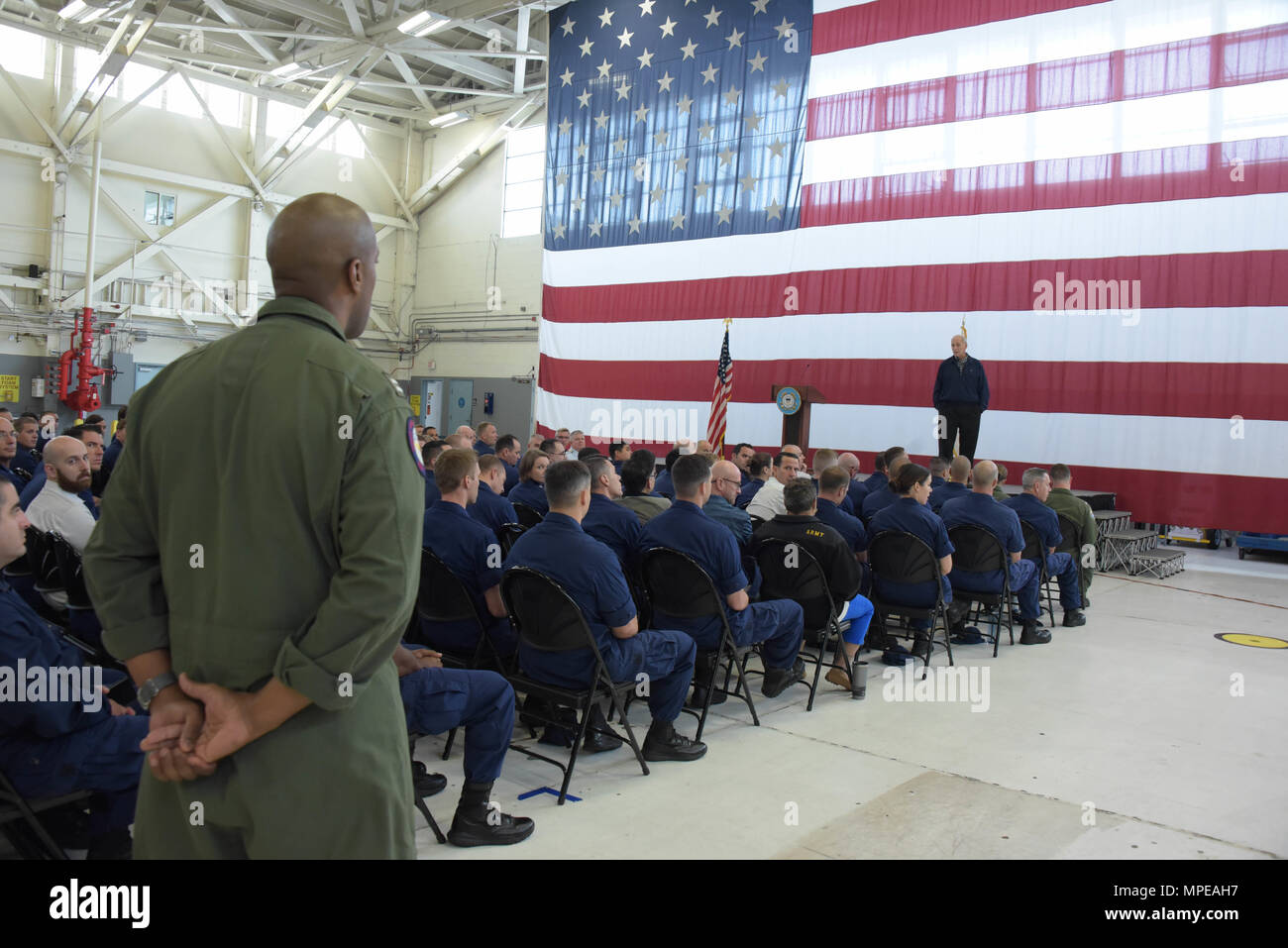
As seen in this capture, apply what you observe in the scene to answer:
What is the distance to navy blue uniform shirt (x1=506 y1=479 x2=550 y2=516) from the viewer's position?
546cm

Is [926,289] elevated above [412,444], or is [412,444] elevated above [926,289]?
[926,289]

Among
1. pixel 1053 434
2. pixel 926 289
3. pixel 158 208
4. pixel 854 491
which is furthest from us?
pixel 158 208

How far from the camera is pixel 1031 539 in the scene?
234 inches

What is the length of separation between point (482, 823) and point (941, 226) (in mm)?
9147

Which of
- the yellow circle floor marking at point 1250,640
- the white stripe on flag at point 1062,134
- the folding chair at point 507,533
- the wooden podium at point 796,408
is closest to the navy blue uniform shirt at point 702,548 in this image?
the folding chair at point 507,533

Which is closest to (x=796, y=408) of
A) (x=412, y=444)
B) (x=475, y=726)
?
(x=475, y=726)

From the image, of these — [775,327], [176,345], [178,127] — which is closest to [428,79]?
[178,127]

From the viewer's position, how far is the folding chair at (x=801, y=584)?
429 cm

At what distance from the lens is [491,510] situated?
15.1 feet

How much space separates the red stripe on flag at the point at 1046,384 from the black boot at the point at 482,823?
830 centimetres

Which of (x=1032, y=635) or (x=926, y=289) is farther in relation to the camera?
(x=926, y=289)

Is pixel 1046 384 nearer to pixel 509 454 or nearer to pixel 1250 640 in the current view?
pixel 1250 640

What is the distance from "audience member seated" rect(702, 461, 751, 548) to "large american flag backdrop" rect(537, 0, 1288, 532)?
18.8ft

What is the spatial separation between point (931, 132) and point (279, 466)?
10444mm
